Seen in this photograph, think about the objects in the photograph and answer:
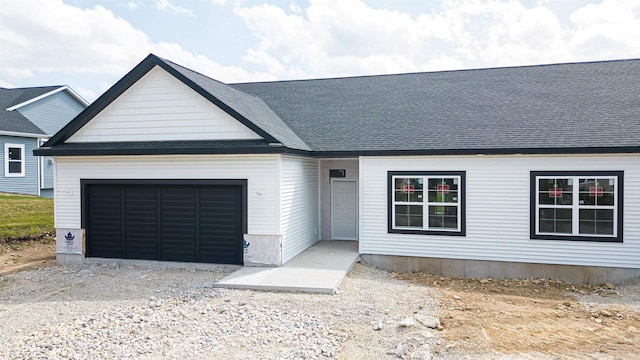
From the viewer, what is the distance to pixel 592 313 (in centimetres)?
816

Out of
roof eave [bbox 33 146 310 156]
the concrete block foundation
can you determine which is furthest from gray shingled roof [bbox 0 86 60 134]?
the concrete block foundation

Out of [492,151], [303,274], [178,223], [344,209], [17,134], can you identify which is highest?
[17,134]

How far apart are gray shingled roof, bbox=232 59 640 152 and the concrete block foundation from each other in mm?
2849

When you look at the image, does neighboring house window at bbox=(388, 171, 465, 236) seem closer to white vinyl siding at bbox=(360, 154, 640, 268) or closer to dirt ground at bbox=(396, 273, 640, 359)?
white vinyl siding at bbox=(360, 154, 640, 268)

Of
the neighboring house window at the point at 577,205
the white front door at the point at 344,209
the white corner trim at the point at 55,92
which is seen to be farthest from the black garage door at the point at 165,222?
the white corner trim at the point at 55,92

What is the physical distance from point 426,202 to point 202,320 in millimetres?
6305

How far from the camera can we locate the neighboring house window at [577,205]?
402 inches

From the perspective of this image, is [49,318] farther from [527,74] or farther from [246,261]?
[527,74]

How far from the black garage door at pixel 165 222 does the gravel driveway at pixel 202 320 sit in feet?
3.69

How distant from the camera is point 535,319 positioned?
A: 7.73 metres

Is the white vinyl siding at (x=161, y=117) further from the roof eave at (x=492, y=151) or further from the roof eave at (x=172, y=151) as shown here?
the roof eave at (x=492, y=151)

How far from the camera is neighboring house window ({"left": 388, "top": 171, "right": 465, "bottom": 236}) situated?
11156 millimetres

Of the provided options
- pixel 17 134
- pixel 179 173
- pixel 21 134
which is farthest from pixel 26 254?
pixel 21 134

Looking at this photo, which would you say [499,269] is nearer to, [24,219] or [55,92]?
[24,219]
